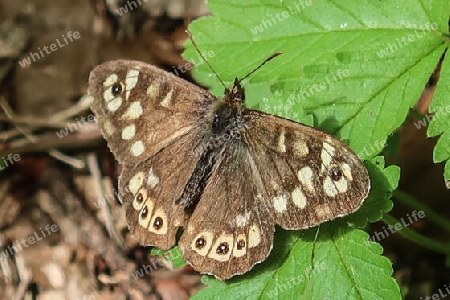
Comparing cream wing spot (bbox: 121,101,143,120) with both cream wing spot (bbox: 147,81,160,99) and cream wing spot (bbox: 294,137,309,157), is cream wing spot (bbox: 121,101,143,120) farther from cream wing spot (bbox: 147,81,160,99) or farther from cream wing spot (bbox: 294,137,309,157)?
cream wing spot (bbox: 294,137,309,157)

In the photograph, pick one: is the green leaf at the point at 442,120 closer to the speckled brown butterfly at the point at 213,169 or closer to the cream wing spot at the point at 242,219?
the speckled brown butterfly at the point at 213,169

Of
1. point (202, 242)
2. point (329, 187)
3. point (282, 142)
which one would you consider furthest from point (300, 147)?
point (202, 242)

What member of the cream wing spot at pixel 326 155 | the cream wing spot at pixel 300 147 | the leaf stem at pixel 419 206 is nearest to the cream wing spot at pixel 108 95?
the cream wing spot at pixel 300 147

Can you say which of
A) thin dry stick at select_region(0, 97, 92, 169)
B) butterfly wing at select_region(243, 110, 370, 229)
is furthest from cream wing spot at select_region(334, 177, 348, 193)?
thin dry stick at select_region(0, 97, 92, 169)

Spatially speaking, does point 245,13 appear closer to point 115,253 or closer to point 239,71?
point 239,71

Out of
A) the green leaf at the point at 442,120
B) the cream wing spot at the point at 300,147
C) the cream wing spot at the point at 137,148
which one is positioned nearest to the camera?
the cream wing spot at the point at 300,147
